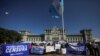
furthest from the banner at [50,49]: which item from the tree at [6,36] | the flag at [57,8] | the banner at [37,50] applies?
the tree at [6,36]

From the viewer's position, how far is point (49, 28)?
5251 inches

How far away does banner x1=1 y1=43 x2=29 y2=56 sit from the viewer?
9148 mm

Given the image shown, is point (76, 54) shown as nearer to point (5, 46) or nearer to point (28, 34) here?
point (5, 46)

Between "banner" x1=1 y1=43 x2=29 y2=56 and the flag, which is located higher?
the flag

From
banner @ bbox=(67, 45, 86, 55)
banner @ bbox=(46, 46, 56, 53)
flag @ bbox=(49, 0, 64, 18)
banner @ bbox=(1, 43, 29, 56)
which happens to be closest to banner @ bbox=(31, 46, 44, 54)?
banner @ bbox=(46, 46, 56, 53)

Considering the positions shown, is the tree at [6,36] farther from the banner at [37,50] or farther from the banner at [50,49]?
the banner at [50,49]

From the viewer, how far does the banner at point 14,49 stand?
915cm

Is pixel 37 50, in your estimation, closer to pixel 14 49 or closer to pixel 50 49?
pixel 50 49

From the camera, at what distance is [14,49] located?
9633mm

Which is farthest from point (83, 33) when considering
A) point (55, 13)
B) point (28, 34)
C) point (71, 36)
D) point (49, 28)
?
point (55, 13)

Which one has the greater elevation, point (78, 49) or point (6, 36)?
point (6, 36)

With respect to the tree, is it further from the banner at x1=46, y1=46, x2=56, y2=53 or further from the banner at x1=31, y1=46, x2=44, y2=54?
the banner at x1=46, y1=46, x2=56, y2=53

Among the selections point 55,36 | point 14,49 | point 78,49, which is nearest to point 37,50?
point 78,49

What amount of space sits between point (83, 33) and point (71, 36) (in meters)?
8.66
